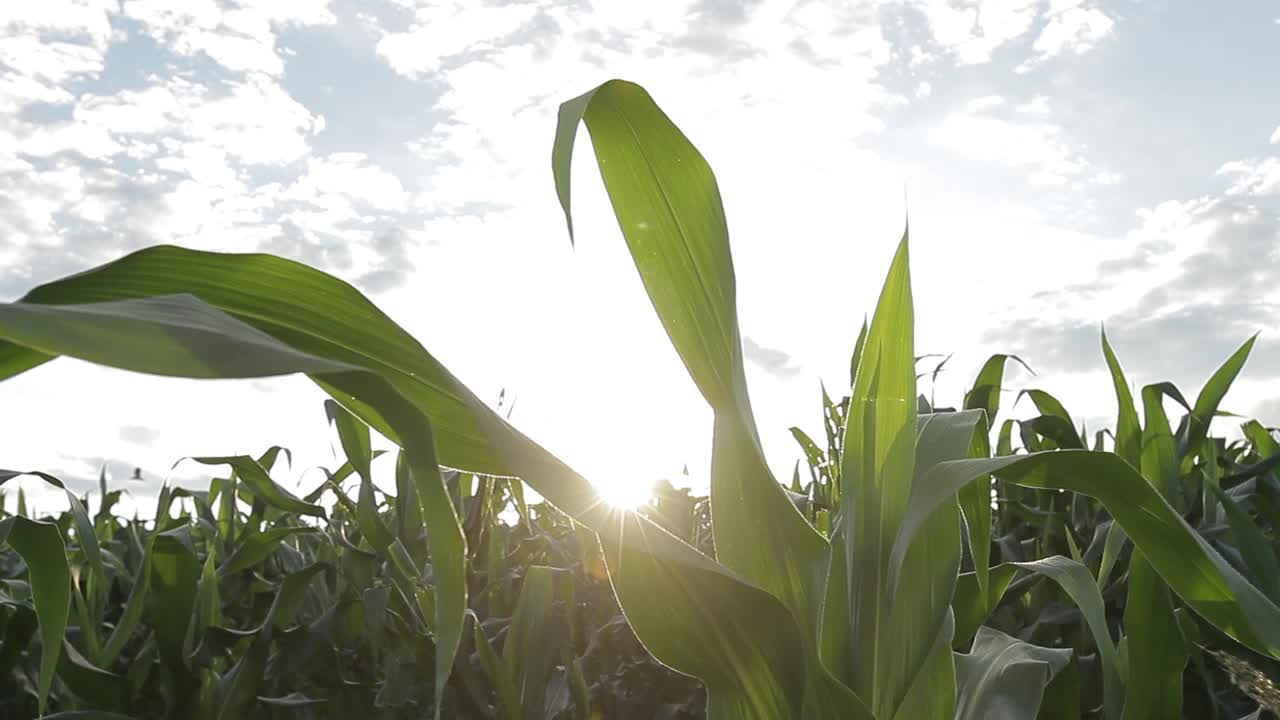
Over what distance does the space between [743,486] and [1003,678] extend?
1.03 feet

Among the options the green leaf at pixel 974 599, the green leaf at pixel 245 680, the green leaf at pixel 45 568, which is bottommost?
the green leaf at pixel 245 680

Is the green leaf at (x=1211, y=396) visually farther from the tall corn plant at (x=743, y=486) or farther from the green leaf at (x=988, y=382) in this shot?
the tall corn plant at (x=743, y=486)

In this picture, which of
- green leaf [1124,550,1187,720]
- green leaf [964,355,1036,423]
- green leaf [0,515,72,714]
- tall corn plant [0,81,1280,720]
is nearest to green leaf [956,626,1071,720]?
tall corn plant [0,81,1280,720]

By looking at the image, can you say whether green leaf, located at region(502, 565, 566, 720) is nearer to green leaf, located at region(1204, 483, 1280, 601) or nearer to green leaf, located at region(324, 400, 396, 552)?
green leaf, located at region(324, 400, 396, 552)

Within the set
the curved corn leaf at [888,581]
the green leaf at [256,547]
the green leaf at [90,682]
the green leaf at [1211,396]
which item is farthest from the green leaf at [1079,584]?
the green leaf at [90,682]

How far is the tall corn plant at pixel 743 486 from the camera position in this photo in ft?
1.94

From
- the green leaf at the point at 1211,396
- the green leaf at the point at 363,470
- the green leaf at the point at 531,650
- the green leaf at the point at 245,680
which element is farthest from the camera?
the green leaf at the point at 1211,396

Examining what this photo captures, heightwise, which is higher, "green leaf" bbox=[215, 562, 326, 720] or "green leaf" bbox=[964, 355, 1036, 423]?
"green leaf" bbox=[964, 355, 1036, 423]

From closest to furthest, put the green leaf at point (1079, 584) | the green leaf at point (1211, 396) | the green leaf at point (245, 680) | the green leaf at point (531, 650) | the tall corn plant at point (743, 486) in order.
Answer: the tall corn plant at point (743, 486) < the green leaf at point (1079, 584) < the green leaf at point (531, 650) < the green leaf at point (245, 680) < the green leaf at point (1211, 396)

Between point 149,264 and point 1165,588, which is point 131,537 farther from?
point 1165,588

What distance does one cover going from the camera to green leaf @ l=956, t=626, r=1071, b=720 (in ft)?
2.58

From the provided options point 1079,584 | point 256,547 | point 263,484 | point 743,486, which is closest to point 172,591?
point 256,547

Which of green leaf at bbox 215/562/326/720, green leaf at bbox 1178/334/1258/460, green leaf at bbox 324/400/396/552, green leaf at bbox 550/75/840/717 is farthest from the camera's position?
green leaf at bbox 1178/334/1258/460

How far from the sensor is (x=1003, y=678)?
81 cm
